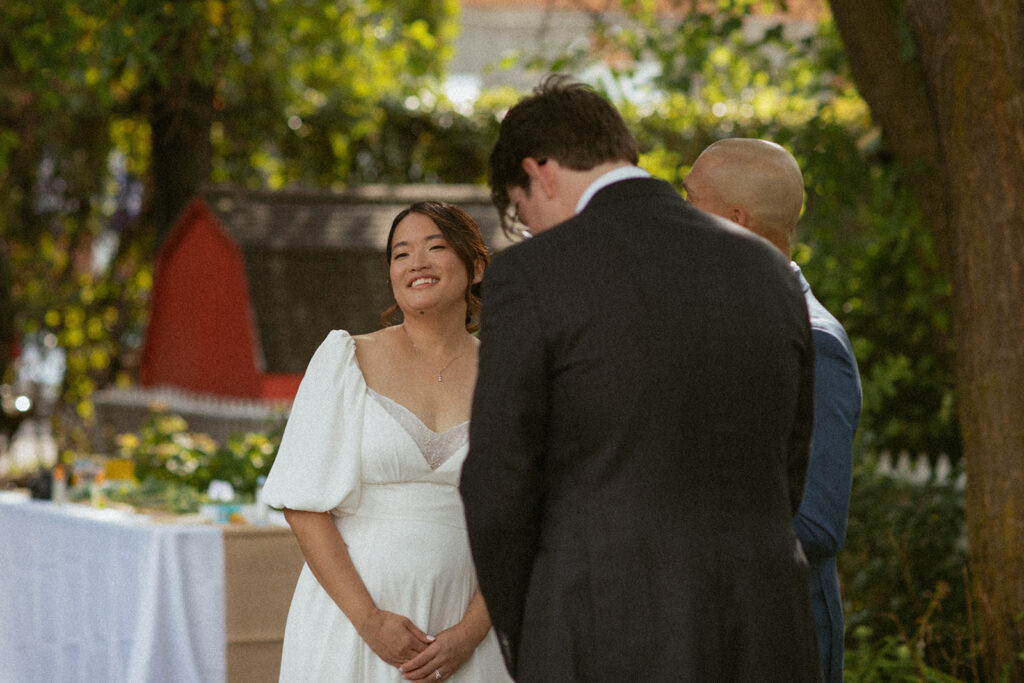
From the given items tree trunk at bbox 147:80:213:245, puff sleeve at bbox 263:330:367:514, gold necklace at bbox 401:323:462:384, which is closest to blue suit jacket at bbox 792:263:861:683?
gold necklace at bbox 401:323:462:384

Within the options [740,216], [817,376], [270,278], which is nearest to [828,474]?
[817,376]

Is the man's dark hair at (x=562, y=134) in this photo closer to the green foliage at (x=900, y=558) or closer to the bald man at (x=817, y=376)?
the bald man at (x=817, y=376)

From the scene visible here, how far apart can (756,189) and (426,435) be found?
3.16 feet

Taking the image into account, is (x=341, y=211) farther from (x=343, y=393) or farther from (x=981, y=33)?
(x=343, y=393)

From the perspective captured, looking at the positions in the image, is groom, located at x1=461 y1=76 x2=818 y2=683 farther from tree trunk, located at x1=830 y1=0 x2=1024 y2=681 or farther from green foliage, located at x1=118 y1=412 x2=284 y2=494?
green foliage, located at x1=118 y1=412 x2=284 y2=494

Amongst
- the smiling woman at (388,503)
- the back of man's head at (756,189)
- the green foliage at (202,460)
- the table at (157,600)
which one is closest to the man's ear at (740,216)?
the back of man's head at (756,189)

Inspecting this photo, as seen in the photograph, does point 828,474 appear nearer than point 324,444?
Yes

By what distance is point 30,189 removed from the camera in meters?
13.1

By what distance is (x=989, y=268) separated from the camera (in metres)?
4.22

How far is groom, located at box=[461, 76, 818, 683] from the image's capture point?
196 cm

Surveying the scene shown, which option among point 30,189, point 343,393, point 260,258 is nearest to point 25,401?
point 343,393

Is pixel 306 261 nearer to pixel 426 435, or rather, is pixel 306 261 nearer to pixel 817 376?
pixel 426 435

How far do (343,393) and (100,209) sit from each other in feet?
38.4

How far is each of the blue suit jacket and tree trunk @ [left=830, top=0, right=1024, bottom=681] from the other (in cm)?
190
